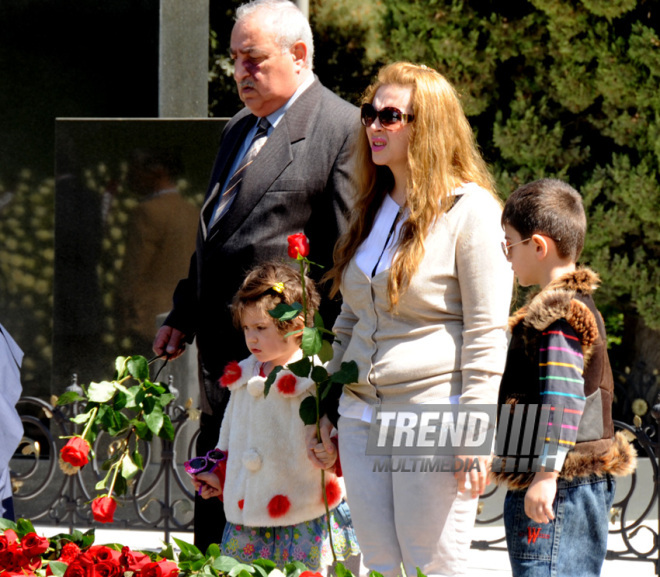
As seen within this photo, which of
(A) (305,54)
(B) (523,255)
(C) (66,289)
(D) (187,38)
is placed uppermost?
(D) (187,38)

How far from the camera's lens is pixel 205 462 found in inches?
131

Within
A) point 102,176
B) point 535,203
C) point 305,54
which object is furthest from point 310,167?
point 102,176

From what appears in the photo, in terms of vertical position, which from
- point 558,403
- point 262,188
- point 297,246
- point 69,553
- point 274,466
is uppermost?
point 262,188

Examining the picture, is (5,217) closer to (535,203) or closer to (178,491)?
(178,491)

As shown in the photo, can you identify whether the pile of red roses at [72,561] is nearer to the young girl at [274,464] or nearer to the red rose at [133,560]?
the red rose at [133,560]

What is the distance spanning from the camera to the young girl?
3176 millimetres

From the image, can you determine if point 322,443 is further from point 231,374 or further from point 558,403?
point 558,403

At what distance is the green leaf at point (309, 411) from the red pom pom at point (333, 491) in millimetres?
368

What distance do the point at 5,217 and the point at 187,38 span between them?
318cm

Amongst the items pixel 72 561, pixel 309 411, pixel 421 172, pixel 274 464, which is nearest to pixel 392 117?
pixel 421 172

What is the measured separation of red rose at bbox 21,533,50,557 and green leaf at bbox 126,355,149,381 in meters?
0.78

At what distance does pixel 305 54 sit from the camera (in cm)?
357

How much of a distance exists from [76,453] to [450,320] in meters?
1.01

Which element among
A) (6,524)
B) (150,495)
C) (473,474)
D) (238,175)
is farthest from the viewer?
(150,495)
